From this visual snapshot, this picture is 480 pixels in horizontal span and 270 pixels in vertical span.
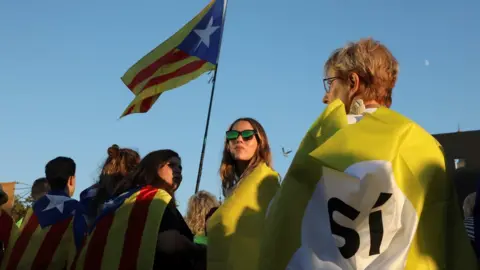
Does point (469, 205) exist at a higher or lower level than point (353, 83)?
lower

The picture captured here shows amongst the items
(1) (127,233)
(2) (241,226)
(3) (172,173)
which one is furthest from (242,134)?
(1) (127,233)

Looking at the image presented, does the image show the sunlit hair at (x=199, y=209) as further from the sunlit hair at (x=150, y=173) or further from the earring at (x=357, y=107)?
the earring at (x=357, y=107)

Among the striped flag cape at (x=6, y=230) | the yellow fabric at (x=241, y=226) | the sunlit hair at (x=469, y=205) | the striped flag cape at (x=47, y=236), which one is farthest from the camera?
the striped flag cape at (x=6, y=230)

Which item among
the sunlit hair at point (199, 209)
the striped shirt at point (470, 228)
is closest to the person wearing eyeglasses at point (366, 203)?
the striped shirt at point (470, 228)

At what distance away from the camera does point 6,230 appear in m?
5.30

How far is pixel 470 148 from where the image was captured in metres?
2.74

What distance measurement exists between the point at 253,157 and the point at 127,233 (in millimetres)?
922

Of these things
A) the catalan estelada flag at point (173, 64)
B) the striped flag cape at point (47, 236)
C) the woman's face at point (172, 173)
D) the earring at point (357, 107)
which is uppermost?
the catalan estelada flag at point (173, 64)

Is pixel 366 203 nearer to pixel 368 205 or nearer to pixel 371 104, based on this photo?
pixel 368 205

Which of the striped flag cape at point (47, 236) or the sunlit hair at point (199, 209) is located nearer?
the striped flag cape at point (47, 236)

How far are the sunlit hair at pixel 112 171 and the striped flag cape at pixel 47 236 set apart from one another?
227mm

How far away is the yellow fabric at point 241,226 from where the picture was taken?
3.28 meters

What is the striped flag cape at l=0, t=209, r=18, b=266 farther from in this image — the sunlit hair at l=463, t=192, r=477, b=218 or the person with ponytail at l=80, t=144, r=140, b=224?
the sunlit hair at l=463, t=192, r=477, b=218

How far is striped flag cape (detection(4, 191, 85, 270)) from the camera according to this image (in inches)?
188
